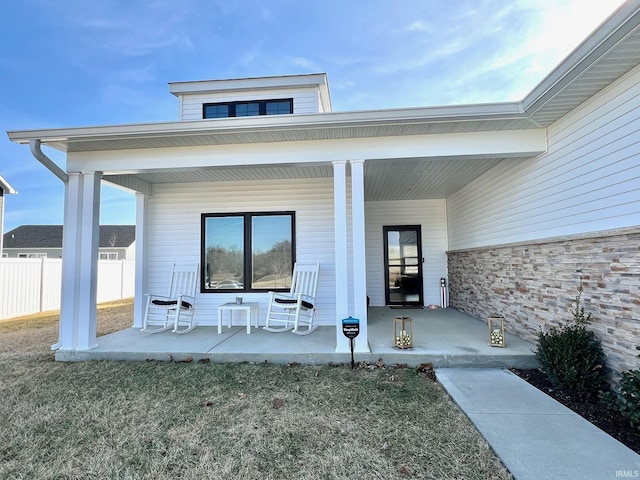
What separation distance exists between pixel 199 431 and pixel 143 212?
449 centimetres

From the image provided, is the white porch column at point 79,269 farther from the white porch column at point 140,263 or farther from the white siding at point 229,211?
the white siding at point 229,211

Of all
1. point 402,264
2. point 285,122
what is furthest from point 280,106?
point 402,264

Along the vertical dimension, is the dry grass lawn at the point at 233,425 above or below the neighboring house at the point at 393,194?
below

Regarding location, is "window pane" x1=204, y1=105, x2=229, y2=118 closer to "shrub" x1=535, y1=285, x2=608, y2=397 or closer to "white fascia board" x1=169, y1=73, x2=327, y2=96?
"white fascia board" x1=169, y1=73, x2=327, y2=96

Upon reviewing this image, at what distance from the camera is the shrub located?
275 centimetres

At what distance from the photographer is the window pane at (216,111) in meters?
6.91

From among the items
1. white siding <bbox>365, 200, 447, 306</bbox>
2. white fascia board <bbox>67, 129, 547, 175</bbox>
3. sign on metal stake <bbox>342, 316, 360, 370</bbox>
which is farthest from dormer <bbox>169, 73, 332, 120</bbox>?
sign on metal stake <bbox>342, 316, 360, 370</bbox>

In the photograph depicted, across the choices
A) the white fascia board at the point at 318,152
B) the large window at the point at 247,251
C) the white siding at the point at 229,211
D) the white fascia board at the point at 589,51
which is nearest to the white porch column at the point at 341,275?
the white fascia board at the point at 318,152

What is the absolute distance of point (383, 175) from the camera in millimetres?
5191

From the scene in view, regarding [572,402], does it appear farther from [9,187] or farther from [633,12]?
[9,187]

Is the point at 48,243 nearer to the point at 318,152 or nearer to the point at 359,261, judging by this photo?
the point at 318,152

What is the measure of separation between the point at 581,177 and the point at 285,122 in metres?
2.95

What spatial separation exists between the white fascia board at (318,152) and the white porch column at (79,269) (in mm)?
313

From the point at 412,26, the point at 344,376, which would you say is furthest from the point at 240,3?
the point at 344,376
